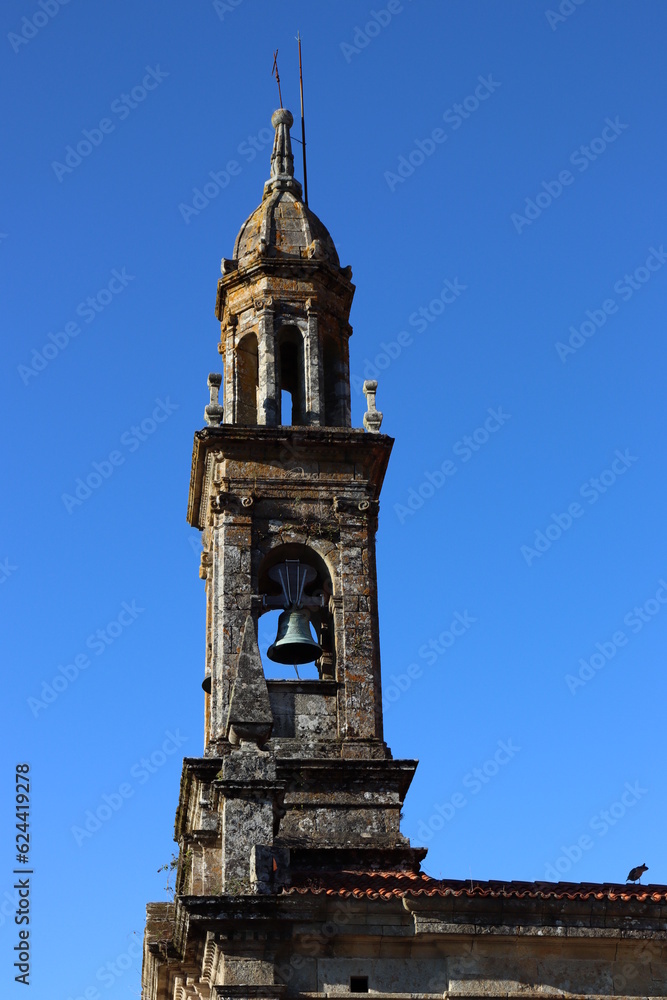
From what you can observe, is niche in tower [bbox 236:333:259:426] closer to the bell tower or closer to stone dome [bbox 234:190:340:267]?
the bell tower

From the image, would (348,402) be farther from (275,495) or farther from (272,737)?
(272,737)

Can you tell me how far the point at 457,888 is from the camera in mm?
16156

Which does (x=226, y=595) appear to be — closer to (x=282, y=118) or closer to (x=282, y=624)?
(x=282, y=624)

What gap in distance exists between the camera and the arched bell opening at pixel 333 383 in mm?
22531

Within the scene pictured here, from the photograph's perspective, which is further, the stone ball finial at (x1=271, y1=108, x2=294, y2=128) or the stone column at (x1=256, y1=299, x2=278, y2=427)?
the stone ball finial at (x1=271, y1=108, x2=294, y2=128)

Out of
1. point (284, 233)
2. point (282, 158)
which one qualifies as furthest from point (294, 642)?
point (282, 158)

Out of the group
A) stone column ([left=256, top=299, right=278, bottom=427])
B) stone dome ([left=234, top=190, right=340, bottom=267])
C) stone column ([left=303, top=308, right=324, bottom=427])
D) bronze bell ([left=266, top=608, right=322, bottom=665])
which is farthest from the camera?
stone dome ([left=234, top=190, right=340, bottom=267])

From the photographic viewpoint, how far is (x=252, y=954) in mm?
15625

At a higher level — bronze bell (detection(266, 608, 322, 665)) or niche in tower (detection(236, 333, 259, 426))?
niche in tower (detection(236, 333, 259, 426))

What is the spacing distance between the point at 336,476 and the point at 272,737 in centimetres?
397

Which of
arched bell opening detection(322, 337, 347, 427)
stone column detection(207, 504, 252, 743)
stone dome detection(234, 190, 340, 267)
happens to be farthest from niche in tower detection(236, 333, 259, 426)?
stone column detection(207, 504, 252, 743)

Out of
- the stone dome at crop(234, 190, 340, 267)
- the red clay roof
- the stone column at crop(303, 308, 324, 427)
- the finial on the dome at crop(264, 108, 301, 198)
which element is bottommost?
the red clay roof

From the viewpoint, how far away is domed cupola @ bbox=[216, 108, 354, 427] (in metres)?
22.3

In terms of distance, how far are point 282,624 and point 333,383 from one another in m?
4.18
